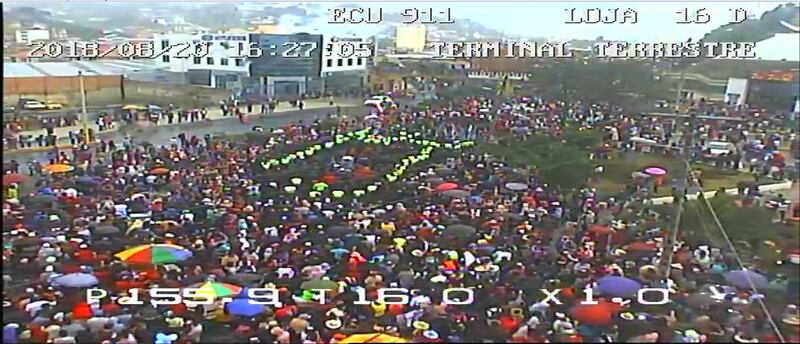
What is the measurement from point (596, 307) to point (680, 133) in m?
1.51

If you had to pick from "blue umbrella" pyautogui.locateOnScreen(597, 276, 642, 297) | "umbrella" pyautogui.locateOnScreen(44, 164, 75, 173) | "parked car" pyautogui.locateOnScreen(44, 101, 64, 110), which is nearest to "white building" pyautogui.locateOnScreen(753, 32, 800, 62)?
"blue umbrella" pyautogui.locateOnScreen(597, 276, 642, 297)

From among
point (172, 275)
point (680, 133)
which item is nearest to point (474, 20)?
point (680, 133)

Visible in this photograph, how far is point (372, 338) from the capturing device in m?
3.16

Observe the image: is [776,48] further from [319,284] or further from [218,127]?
[218,127]

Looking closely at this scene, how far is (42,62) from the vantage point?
165 inches

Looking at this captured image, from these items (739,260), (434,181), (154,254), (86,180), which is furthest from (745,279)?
(86,180)

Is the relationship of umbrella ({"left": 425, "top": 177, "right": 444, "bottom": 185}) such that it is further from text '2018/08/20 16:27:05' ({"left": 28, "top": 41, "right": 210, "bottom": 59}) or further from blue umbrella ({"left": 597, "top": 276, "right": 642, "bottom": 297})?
text '2018/08/20 16:27:05' ({"left": 28, "top": 41, "right": 210, "bottom": 59})

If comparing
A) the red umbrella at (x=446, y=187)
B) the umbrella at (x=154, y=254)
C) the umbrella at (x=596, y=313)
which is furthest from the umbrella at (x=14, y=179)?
the umbrella at (x=596, y=313)

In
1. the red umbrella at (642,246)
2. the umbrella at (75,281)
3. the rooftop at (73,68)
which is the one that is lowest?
the umbrella at (75,281)

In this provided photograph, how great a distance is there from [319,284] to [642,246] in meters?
1.48

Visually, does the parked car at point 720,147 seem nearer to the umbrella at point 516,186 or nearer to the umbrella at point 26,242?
the umbrella at point 516,186

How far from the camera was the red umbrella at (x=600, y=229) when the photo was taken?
3922mm

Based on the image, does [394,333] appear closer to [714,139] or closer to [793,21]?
[714,139]

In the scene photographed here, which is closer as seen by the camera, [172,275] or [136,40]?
[172,275]
